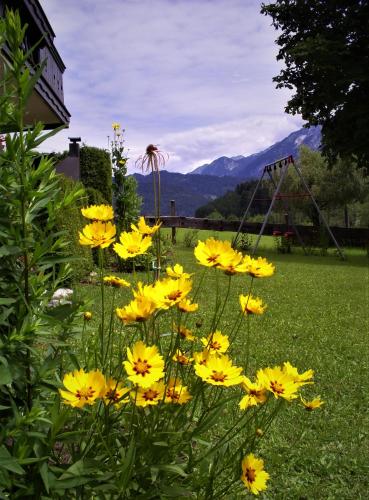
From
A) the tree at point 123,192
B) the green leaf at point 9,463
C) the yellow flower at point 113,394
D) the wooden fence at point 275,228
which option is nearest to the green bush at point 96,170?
the tree at point 123,192

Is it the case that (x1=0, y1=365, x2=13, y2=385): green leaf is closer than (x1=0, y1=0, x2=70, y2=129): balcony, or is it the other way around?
(x1=0, y1=365, x2=13, y2=385): green leaf

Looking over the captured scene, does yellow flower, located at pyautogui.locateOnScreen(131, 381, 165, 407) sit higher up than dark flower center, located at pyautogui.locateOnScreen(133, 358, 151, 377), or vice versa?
dark flower center, located at pyautogui.locateOnScreen(133, 358, 151, 377)

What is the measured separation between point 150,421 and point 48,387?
0.33 m

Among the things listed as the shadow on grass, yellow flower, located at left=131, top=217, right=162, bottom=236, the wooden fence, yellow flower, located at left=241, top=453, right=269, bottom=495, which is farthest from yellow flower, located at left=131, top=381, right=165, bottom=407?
the wooden fence

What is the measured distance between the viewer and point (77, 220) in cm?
766

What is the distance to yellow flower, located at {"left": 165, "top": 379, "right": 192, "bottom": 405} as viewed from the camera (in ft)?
4.17

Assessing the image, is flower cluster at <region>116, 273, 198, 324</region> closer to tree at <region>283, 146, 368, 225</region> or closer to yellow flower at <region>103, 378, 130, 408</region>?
yellow flower at <region>103, 378, 130, 408</region>

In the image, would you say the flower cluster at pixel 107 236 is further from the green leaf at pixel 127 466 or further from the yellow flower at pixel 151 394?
the green leaf at pixel 127 466

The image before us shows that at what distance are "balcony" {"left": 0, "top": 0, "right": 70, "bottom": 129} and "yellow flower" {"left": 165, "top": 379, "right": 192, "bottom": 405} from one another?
7.39 meters

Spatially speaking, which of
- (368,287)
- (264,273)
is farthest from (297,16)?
(264,273)

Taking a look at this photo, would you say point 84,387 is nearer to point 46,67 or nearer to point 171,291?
point 171,291

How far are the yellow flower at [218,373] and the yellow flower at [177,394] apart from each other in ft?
0.36

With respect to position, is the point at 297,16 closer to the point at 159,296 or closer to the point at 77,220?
the point at 77,220

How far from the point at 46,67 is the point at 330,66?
8624 mm
